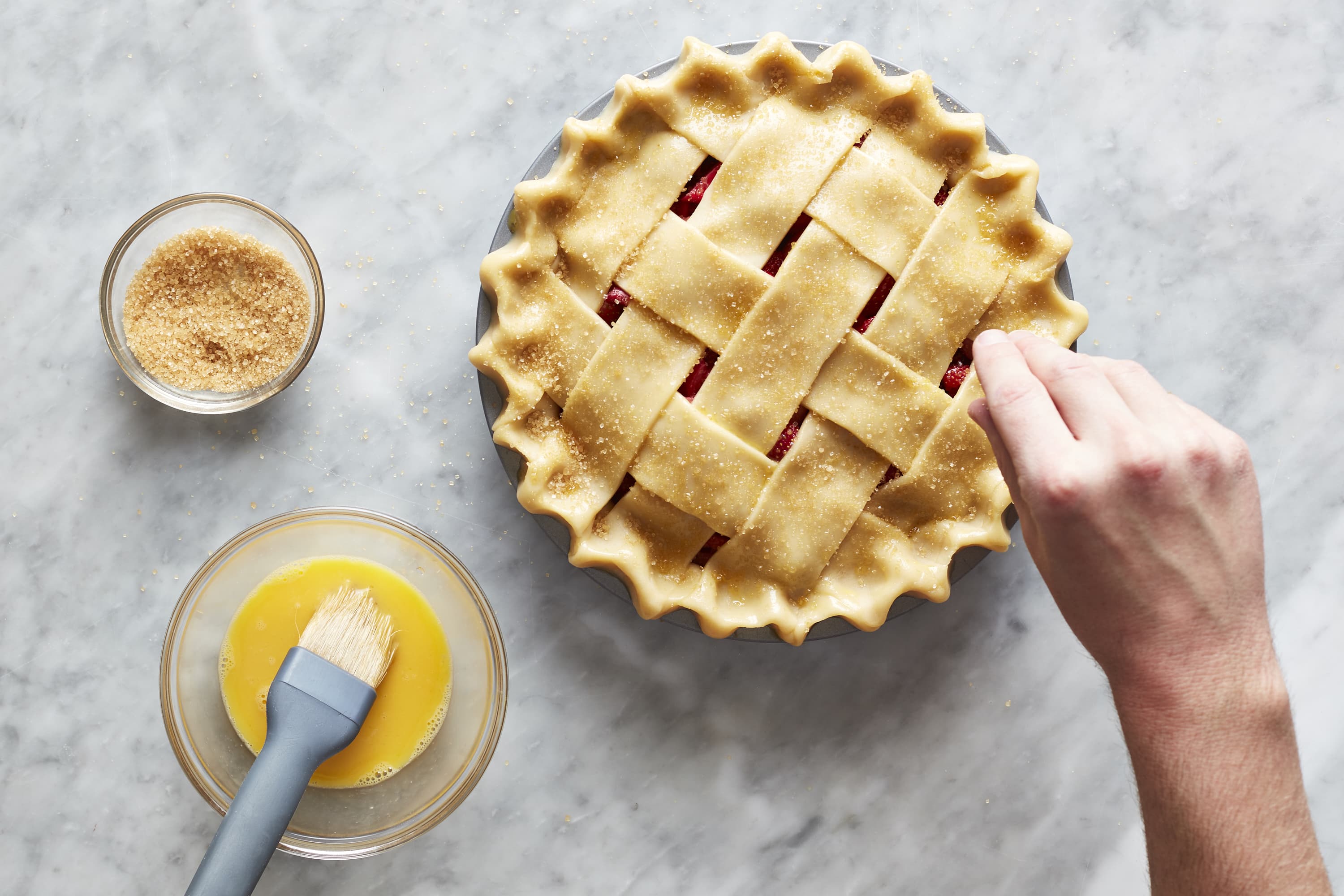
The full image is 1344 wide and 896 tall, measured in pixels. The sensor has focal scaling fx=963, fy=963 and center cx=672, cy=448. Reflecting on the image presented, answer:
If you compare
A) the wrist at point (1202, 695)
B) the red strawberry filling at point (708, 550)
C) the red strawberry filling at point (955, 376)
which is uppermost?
the red strawberry filling at point (955, 376)

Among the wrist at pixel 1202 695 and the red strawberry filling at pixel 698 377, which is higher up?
the wrist at pixel 1202 695

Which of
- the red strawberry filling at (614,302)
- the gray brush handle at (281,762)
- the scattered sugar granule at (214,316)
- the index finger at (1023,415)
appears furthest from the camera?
the scattered sugar granule at (214,316)

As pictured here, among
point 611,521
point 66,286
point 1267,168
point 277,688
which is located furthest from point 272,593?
point 1267,168

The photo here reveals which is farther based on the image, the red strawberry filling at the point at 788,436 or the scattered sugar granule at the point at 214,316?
the scattered sugar granule at the point at 214,316

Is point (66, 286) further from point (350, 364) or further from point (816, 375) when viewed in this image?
point (816, 375)

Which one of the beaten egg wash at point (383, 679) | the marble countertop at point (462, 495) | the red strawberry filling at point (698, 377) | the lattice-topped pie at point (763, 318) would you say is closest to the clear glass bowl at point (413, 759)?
the beaten egg wash at point (383, 679)

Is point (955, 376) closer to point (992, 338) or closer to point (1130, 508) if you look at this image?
point (992, 338)

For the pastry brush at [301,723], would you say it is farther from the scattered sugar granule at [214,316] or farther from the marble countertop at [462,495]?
the scattered sugar granule at [214,316]
